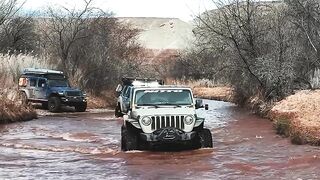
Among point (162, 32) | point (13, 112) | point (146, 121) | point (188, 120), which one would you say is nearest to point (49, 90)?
point (13, 112)

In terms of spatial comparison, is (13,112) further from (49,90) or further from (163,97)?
(163,97)

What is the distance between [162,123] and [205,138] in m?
1.42

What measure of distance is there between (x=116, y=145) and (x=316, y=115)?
25.8 ft

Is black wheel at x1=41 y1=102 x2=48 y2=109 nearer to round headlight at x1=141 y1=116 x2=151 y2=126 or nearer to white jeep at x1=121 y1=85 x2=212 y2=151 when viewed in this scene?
white jeep at x1=121 y1=85 x2=212 y2=151

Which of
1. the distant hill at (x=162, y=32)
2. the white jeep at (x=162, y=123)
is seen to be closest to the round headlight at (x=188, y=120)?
the white jeep at (x=162, y=123)

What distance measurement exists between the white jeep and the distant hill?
11352 cm

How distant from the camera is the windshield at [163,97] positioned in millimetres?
15523

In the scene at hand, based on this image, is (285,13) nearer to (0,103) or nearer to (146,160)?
(0,103)

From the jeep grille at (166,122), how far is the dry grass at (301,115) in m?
4.40

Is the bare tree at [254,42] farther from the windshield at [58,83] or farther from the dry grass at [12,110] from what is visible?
the dry grass at [12,110]

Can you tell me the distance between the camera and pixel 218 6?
1280 inches

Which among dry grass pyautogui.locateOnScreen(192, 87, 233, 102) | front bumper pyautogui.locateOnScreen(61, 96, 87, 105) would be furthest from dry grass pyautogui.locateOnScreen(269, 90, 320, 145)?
dry grass pyautogui.locateOnScreen(192, 87, 233, 102)

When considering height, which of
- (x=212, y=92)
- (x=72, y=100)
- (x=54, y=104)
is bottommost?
(x=54, y=104)

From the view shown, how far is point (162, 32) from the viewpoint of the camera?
144500mm
